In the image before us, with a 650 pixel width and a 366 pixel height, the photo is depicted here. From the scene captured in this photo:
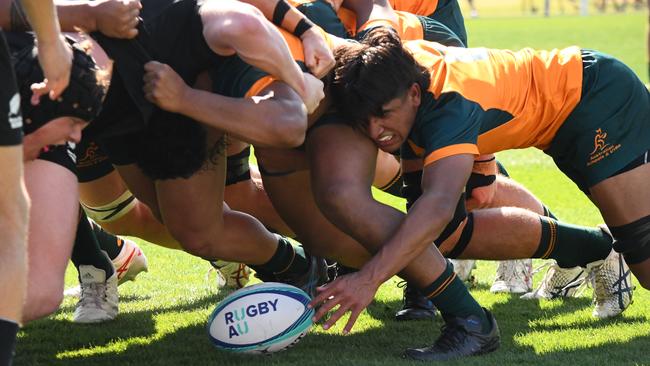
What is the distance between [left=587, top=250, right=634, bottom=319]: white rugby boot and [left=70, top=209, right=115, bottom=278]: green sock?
261cm

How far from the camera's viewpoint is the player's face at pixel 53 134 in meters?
4.54

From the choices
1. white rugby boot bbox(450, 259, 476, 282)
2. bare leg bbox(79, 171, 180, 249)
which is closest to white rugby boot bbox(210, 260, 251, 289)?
bare leg bbox(79, 171, 180, 249)

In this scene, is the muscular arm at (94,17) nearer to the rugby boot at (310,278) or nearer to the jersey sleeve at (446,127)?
the jersey sleeve at (446,127)

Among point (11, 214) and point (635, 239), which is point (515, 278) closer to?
point (635, 239)

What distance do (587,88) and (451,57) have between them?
0.70m

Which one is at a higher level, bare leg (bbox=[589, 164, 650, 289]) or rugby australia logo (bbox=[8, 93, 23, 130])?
rugby australia logo (bbox=[8, 93, 23, 130])

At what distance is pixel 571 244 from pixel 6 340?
10.7 ft

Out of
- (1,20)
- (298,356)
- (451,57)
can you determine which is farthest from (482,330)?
(1,20)

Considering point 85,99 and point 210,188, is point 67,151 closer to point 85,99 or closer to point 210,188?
point 85,99

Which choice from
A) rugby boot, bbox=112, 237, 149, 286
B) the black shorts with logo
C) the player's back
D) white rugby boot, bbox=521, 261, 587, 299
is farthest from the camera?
rugby boot, bbox=112, 237, 149, 286

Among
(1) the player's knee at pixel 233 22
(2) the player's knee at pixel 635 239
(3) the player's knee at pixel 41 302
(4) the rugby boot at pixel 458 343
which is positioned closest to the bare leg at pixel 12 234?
(3) the player's knee at pixel 41 302

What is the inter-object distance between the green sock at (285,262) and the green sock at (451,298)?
3.65ft

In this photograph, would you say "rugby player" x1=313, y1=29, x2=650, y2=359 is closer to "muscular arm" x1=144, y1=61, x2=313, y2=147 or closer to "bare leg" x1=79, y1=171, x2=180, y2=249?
"muscular arm" x1=144, y1=61, x2=313, y2=147

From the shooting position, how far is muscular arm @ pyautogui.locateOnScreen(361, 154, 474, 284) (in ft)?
16.5
